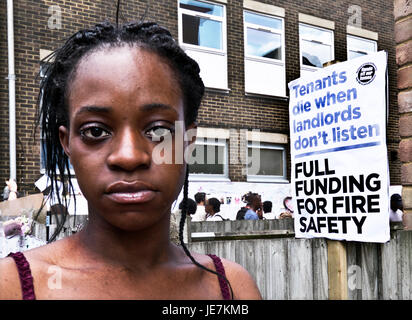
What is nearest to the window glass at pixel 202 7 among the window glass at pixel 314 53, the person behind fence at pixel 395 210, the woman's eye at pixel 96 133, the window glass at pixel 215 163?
the window glass at pixel 314 53

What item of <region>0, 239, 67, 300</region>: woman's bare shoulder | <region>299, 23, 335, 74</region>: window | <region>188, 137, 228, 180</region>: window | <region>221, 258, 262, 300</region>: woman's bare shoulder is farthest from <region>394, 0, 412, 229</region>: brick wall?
<region>299, 23, 335, 74</region>: window

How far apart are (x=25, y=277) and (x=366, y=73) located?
2499 millimetres

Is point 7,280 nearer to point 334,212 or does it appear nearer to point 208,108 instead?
point 334,212

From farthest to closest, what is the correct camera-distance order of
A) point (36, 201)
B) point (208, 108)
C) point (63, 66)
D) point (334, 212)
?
point (208, 108), point (36, 201), point (334, 212), point (63, 66)

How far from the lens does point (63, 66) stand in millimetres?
1244

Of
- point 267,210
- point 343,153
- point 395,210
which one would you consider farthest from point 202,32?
point 343,153

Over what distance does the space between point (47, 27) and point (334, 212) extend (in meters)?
6.88

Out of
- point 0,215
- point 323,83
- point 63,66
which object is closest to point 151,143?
point 63,66

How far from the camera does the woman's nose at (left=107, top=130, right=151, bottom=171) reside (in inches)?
41.1

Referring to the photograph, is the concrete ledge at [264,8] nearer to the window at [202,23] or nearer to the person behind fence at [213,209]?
the window at [202,23]

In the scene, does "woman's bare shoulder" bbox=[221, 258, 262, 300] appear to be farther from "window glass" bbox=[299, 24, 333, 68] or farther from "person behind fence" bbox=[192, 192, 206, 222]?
"window glass" bbox=[299, 24, 333, 68]

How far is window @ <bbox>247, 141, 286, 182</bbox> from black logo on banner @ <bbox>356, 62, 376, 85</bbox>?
23.7 ft

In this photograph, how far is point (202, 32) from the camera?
979 centimetres
